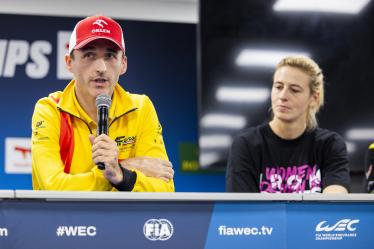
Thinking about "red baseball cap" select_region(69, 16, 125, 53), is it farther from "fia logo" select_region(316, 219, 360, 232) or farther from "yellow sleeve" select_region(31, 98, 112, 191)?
"fia logo" select_region(316, 219, 360, 232)

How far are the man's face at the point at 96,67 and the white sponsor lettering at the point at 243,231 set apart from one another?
2.48ft

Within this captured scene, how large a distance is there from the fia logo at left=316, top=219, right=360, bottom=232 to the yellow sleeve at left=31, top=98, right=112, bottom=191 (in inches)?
27.9

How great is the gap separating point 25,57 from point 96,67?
8.02 ft

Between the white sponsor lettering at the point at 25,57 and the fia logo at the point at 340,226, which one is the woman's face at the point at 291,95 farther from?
the white sponsor lettering at the point at 25,57

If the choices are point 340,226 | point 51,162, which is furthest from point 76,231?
point 340,226

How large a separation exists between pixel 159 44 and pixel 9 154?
1427 mm

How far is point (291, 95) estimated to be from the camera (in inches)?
98.8

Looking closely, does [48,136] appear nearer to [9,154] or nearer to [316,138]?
[316,138]

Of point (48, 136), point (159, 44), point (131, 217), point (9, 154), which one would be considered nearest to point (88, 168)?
point (48, 136)

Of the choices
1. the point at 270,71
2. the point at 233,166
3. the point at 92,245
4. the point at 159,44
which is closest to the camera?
the point at 92,245

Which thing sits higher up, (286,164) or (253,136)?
(253,136)

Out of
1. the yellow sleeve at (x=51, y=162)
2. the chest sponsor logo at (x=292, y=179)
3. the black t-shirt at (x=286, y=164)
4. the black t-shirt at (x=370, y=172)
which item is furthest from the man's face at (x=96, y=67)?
the black t-shirt at (x=370, y=172)

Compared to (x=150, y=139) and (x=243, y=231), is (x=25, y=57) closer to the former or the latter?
(x=150, y=139)

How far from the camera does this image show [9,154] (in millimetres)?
4121
